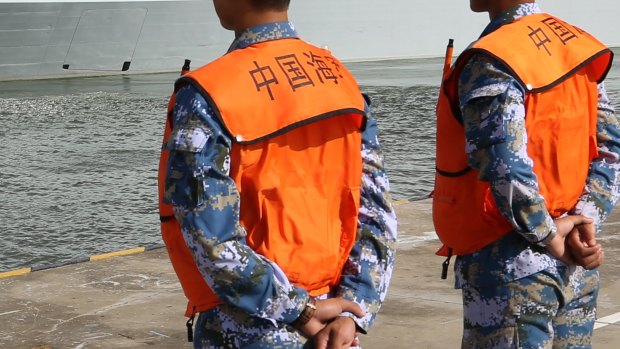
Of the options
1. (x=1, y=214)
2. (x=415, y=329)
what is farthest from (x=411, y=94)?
(x=415, y=329)

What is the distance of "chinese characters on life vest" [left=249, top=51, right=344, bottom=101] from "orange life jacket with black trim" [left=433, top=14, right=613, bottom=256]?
2.09 ft

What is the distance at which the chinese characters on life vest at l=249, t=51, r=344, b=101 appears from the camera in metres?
2.20

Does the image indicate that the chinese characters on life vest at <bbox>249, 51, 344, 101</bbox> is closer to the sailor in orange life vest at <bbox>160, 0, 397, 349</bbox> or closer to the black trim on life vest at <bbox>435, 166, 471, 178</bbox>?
the sailor in orange life vest at <bbox>160, 0, 397, 349</bbox>

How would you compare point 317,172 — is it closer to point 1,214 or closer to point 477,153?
point 477,153

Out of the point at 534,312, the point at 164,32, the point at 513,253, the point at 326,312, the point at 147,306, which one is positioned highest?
the point at 326,312

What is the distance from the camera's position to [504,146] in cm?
274

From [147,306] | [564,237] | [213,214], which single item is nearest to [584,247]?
[564,237]

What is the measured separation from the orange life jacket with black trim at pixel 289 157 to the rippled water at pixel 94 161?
5523 millimetres

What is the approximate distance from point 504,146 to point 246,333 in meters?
0.91

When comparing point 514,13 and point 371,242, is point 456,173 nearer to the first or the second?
point 514,13

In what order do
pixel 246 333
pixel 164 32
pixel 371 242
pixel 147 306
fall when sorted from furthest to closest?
pixel 164 32
pixel 147 306
pixel 371 242
pixel 246 333

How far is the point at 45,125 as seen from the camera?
16219mm

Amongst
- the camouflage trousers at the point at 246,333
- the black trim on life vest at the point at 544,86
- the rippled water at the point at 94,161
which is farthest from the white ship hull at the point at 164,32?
the camouflage trousers at the point at 246,333

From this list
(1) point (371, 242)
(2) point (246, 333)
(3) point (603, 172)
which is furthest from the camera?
(3) point (603, 172)
